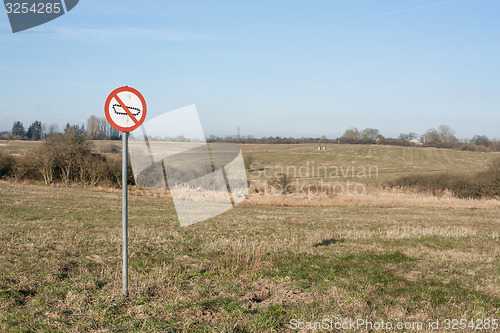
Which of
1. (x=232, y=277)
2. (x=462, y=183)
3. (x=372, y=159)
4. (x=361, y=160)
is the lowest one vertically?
(x=462, y=183)

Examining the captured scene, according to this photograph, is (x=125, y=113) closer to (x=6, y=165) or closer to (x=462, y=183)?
(x=6, y=165)

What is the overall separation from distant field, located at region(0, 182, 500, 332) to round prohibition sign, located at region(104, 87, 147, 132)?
2.66m

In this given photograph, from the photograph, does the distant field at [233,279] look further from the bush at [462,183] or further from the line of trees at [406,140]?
the line of trees at [406,140]

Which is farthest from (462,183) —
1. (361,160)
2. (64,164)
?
(64,164)

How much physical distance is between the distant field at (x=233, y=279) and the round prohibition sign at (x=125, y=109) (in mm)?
2659

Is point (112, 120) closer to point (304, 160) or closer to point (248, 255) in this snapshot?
point (248, 255)

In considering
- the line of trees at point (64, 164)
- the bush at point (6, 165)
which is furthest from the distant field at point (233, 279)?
the bush at point (6, 165)

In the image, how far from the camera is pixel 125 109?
616 centimetres

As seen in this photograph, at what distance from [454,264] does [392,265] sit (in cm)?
140

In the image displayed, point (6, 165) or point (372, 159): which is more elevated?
point (6, 165)

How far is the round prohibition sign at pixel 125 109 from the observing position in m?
6.09

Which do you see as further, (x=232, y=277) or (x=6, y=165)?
(x=6, y=165)

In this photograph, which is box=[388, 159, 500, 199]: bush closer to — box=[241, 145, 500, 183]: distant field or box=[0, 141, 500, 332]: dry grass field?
box=[241, 145, 500, 183]: distant field

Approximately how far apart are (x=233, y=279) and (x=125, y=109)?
142 inches
